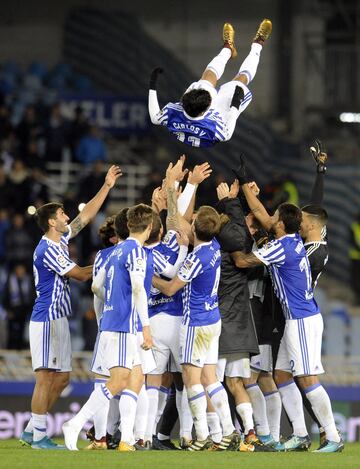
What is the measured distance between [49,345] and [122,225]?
130 centimetres

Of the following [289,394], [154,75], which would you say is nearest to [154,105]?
[154,75]

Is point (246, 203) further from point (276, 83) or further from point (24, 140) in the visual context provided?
point (276, 83)

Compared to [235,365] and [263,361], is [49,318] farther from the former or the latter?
[263,361]

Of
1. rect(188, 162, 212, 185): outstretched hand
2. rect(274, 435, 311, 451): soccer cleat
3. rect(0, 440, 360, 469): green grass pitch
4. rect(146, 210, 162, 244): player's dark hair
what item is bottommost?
rect(0, 440, 360, 469): green grass pitch

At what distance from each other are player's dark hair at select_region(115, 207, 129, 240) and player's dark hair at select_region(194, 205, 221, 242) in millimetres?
591

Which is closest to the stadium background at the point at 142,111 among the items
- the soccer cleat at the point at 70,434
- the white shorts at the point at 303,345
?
the white shorts at the point at 303,345

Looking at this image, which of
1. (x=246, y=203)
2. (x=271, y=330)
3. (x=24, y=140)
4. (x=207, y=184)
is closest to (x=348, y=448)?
(x=271, y=330)

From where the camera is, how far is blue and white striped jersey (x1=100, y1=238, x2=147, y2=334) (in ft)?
37.6

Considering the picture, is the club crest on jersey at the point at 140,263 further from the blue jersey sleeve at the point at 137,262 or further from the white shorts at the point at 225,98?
the white shorts at the point at 225,98

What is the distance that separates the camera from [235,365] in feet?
40.9

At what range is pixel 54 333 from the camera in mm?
12453

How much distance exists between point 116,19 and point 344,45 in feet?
13.3

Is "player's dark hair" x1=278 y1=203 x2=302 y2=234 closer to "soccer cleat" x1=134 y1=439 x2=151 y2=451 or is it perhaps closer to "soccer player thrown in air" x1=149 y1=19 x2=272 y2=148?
"soccer player thrown in air" x1=149 y1=19 x2=272 y2=148

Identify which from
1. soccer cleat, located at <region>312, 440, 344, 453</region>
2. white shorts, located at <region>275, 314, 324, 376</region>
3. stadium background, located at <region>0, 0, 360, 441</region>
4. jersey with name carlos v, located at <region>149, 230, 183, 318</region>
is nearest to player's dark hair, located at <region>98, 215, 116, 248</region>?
jersey with name carlos v, located at <region>149, 230, 183, 318</region>
